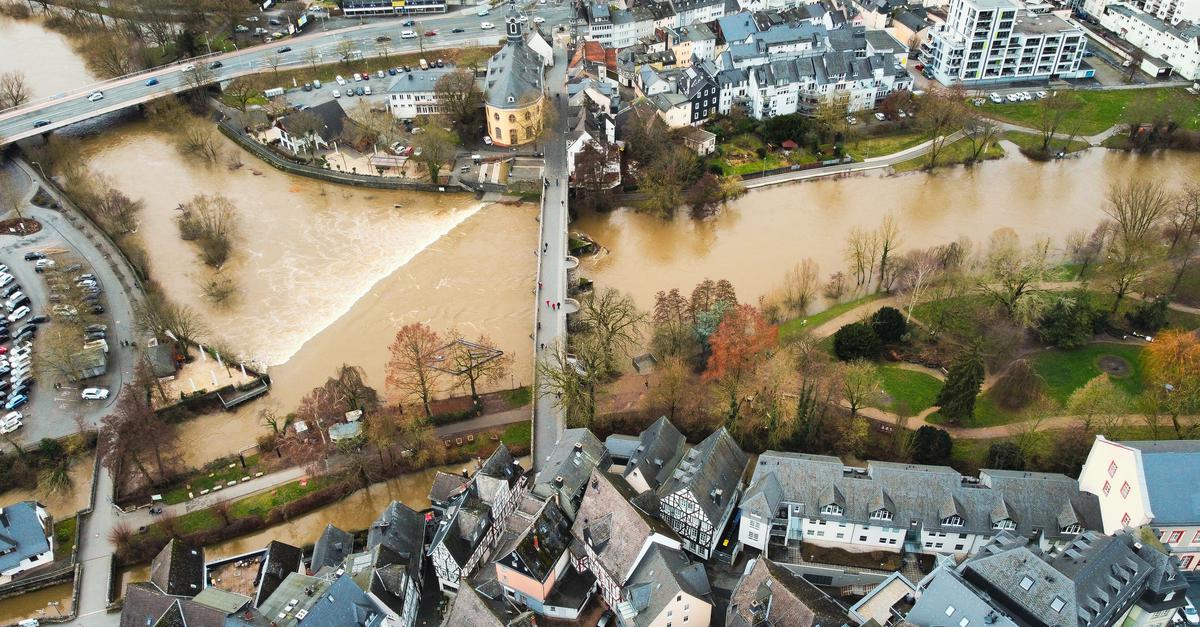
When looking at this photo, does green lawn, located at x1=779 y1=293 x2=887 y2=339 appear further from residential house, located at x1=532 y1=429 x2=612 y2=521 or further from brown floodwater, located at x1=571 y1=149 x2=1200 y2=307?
residential house, located at x1=532 y1=429 x2=612 y2=521

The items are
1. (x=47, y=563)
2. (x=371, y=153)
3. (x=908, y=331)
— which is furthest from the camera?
(x=371, y=153)

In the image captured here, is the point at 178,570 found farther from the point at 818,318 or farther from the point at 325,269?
the point at 818,318

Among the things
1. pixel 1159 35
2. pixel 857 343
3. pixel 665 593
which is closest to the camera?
pixel 665 593

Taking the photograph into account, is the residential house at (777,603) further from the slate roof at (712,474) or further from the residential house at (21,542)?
the residential house at (21,542)

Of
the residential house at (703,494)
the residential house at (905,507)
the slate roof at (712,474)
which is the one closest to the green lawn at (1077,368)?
the residential house at (905,507)

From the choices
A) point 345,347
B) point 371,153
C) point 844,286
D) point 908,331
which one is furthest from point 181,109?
point 908,331

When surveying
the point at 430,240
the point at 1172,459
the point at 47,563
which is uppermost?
the point at 1172,459

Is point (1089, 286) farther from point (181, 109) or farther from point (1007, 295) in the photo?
point (181, 109)

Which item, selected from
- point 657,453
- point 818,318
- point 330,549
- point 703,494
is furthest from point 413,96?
point 703,494
